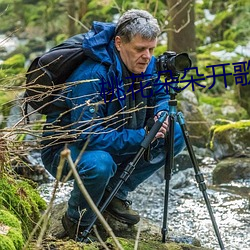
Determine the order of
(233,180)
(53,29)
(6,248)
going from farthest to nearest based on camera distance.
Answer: (53,29) < (233,180) < (6,248)

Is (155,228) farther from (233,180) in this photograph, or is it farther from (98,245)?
(233,180)

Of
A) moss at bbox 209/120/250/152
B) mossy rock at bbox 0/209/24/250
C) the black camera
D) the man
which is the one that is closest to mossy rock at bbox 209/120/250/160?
moss at bbox 209/120/250/152

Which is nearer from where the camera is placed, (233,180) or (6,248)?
(6,248)

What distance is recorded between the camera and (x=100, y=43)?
134 inches

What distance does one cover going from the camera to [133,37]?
3.33 m

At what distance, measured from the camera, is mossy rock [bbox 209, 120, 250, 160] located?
685cm

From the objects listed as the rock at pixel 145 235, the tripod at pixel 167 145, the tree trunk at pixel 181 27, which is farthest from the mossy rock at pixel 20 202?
the tree trunk at pixel 181 27

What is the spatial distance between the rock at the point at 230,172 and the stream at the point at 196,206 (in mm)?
80

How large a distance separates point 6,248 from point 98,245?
26.3 inches

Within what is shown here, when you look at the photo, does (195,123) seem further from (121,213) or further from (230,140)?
(121,213)

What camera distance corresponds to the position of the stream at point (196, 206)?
4.56m

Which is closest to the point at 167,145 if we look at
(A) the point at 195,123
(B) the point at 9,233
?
(B) the point at 9,233

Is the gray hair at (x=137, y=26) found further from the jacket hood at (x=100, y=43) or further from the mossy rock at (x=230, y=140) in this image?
the mossy rock at (x=230, y=140)

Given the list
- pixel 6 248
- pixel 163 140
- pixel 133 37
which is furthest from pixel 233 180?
pixel 6 248
